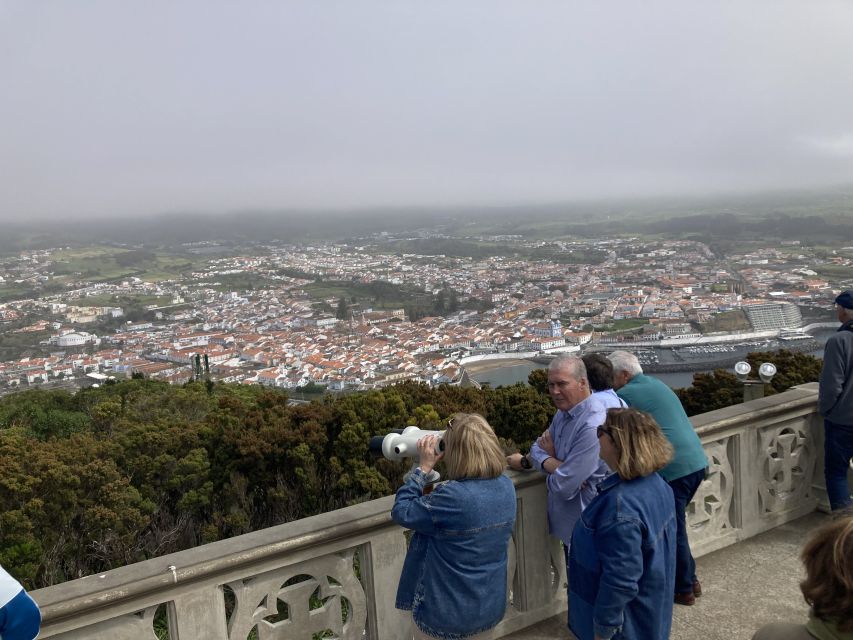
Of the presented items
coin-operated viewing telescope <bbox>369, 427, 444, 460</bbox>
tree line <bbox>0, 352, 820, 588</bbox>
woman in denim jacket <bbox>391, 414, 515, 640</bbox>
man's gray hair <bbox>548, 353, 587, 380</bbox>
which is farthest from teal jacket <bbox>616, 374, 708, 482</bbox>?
tree line <bbox>0, 352, 820, 588</bbox>

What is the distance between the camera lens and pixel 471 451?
272cm

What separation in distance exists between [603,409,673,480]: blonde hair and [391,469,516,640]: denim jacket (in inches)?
18.6

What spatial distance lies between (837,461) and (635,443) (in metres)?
A: 2.79

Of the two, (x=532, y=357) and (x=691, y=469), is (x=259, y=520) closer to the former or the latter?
(x=691, y=469)

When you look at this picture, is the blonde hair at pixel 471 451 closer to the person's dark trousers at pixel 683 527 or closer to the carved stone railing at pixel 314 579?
the carved stone railing at pixel 314 579

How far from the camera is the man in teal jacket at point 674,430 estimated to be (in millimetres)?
3607

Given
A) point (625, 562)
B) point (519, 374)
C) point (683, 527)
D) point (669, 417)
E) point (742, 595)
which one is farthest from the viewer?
point (519, 374)

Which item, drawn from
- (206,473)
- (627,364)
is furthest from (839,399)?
(206,473)

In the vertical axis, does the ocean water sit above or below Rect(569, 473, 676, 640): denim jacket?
below

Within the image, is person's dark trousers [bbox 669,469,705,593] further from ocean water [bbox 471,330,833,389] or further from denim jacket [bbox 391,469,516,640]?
ocean water [bbox 471,330,833,389]

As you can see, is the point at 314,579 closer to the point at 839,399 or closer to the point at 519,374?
the point at 839,399

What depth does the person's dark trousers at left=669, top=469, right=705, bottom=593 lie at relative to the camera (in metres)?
3.71

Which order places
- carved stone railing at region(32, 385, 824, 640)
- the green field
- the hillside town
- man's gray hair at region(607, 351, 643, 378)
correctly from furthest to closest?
the green field < the hillside town < man's gray hair at region(607, 351, 643, 378) < carved stone railing at region(32, 385, 824, 640)

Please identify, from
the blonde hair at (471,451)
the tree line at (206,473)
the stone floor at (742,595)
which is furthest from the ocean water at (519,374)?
the blonde hair at (471,451)
